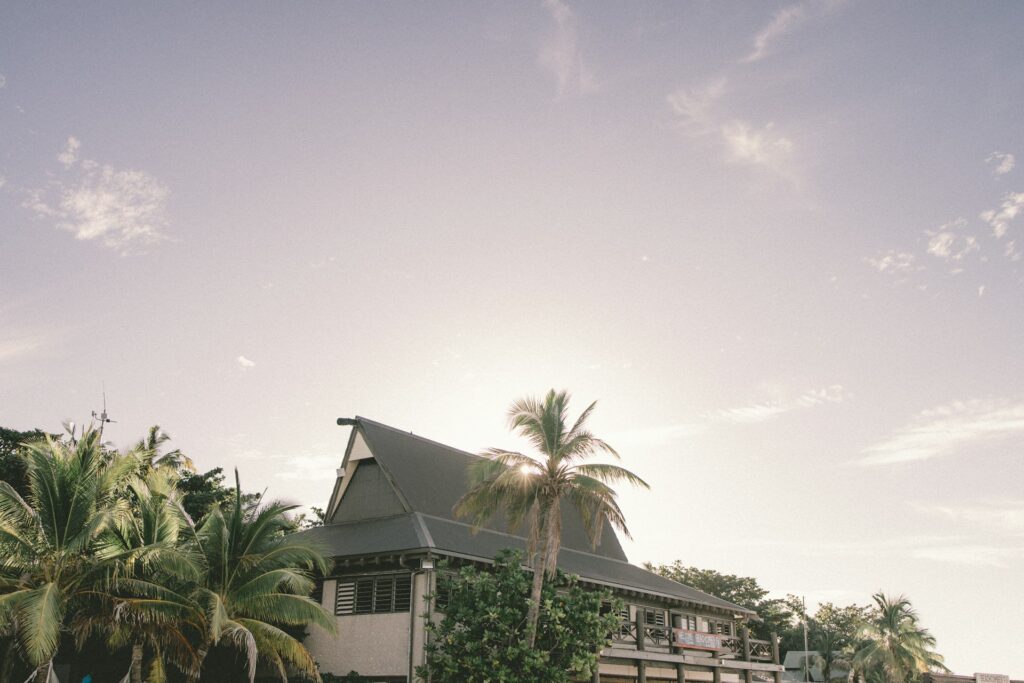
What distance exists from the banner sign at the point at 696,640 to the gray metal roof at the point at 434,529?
2.35m

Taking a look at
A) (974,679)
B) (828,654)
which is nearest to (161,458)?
(974,679)

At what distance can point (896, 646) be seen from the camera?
54.6 m

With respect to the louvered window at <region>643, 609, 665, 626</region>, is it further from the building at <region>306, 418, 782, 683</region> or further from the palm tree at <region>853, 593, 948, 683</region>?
the palm tree at <region>853, 593, 948, 683</region>

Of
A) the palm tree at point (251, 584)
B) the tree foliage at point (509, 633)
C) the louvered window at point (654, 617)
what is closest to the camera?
the palm tree at point (251, 584)

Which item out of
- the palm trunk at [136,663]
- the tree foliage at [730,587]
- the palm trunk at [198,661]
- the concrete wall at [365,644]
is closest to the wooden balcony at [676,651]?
the concrete wall at [365,644]

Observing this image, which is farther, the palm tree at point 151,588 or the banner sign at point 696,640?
the banner sign at point 696,640

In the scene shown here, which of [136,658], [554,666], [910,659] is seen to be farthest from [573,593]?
[910,659]

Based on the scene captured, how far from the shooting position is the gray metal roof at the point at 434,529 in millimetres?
24953

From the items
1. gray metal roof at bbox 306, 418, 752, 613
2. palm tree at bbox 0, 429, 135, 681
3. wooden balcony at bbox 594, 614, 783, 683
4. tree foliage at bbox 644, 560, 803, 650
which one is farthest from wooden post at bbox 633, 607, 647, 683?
tree foliage at bbox 644, 560, 803, 650

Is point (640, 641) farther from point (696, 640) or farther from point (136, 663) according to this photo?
point (136, 663)

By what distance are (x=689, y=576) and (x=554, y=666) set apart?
2208 inches

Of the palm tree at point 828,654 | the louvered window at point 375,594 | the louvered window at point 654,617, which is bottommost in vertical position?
the palm tree at point 828,654

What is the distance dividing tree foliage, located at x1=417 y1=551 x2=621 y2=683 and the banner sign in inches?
260

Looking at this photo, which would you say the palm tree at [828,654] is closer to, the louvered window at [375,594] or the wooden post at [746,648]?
the wooden post at [746,648]
